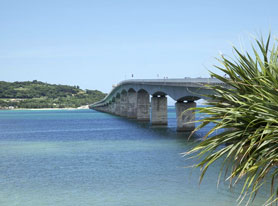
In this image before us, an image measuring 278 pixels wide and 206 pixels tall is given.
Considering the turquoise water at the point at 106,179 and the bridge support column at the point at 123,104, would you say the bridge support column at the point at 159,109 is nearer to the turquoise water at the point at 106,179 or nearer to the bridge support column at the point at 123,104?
the turquoise water at the point at 106,179

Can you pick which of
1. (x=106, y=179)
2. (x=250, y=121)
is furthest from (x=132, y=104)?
(x=250, y=121)

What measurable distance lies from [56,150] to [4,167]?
1270 cm

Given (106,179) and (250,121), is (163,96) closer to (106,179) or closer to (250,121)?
(106,179)

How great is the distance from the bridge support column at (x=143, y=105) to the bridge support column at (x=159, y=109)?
17039 millimetres

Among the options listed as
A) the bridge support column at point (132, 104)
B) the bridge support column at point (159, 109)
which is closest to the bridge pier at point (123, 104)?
the bridge support column at point (132, 104)

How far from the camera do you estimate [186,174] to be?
30.7 m

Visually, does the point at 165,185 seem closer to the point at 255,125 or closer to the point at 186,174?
the point at 186,174

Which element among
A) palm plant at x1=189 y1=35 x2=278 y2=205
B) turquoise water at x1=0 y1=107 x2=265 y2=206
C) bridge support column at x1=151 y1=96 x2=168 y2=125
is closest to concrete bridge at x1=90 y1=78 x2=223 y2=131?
bridge support column at x1=151 y1=96 x2=168 y2=125

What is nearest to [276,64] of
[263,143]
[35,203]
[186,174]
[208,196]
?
[263,143]

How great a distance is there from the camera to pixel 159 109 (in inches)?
3482

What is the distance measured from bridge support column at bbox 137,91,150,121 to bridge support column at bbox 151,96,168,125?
55.9 ft

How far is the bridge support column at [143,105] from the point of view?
106062mm

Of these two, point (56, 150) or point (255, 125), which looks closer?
point (255, 125)

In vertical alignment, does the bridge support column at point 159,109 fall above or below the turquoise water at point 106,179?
above
